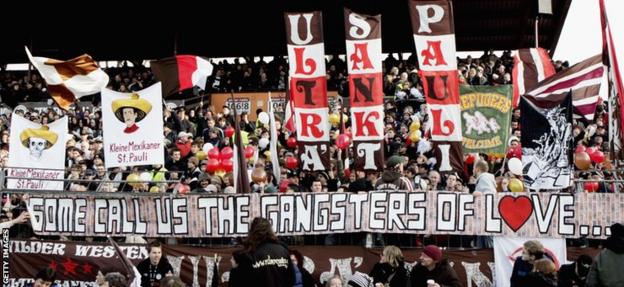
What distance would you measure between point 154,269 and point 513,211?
472 centimetres

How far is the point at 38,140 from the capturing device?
55.8 ft

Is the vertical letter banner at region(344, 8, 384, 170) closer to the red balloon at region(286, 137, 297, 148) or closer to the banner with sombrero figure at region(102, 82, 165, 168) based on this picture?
the banner with sombrero figure at region(102, 82, 165, 168)

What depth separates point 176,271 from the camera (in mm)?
15156

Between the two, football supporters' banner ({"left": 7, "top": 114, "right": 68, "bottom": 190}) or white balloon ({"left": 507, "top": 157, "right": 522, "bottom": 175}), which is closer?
football supporters' banner ({"left": 7, "top": 114, "right": 68, "bottom": 190})

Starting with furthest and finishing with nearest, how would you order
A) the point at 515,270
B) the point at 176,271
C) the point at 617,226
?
the point at 176,271, the point at 515,270, the point at 617,226

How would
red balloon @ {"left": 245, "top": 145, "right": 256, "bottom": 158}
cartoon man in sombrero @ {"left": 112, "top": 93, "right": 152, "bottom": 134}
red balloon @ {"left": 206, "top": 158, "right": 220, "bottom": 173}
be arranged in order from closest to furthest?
cartoon man in sombrero @ {"left": 112, "top": 93, "right": 152, "bottom": 134} → red balloon @ {"left": 206, "top": 158, "right": 220, "bottom": 173} → red balloon @ {"left": 245, "top": 145, "right": 256, "bottom": 158}

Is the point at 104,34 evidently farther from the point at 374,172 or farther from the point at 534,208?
the point at 534,208

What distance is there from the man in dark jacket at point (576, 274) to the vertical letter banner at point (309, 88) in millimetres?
5701

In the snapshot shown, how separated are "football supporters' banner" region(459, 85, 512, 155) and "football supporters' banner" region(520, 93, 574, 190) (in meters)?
1.57

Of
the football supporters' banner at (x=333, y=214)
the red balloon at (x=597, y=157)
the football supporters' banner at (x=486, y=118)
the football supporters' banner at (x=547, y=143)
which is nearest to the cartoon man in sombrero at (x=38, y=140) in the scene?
the football supporters' banner at (x=333, y=214)

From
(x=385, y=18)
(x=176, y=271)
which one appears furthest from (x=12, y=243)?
(x=385, y=18)

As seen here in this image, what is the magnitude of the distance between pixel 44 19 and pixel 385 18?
41.8 feet

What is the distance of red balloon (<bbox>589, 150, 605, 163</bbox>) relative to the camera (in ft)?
61.2

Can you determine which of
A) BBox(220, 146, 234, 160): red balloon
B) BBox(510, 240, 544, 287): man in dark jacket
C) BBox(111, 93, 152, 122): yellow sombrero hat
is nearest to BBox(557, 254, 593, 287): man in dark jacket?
BBox(510, 240, 544, 287): man in dark jacket
